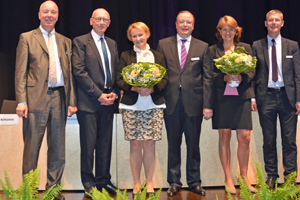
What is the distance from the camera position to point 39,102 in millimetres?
3180

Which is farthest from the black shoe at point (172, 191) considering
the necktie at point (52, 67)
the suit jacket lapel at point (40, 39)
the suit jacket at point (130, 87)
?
the suit jacket lapel at point (40, 39)

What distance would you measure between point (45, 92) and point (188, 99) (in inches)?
59.0

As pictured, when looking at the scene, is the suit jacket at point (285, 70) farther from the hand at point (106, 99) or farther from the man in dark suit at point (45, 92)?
the man in dark suit at point (45, 92)

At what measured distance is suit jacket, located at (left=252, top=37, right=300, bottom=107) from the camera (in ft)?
12.1

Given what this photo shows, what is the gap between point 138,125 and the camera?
330cm

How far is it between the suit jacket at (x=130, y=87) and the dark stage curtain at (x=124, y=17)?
161cm

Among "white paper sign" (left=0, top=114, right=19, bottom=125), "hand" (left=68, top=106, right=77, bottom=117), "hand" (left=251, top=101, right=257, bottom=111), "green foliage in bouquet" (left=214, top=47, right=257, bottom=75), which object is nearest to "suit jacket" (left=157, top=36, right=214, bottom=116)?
"green foliage in bouquet" (left=214, top=47, right=257, bottom=75)

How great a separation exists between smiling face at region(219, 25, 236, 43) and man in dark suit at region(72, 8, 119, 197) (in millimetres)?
1267

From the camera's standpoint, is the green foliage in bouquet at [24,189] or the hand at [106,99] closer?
the green foliage in bouquet at [24,189]

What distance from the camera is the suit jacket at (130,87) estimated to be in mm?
3301

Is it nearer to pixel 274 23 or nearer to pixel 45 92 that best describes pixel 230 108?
pixel 274 23

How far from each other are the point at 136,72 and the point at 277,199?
2434 mm

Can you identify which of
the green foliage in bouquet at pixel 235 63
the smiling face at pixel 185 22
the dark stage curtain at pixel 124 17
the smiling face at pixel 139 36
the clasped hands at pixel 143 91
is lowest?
the clasped hands at pixel 143 91

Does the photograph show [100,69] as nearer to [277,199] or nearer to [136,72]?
[136,72]
